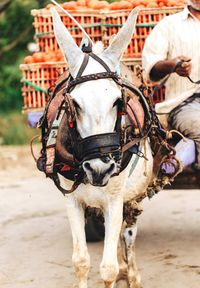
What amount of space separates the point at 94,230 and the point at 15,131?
38.1 feet

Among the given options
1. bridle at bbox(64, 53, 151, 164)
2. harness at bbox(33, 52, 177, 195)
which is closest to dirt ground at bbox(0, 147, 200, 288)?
harness at bbox(33, 52, 177, 195)

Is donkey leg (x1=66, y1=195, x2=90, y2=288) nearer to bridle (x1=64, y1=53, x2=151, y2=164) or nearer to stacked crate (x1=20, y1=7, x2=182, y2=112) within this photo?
bridle (x1=64, y1=53, x2=151, y2=164)

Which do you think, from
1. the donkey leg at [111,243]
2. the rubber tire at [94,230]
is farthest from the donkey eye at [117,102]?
the rubber tire at [94,230]

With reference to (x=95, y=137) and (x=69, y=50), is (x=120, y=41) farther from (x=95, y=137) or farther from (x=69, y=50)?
(x=95, y=137)

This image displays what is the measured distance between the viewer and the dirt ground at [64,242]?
5602mm

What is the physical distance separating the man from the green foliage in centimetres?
1202

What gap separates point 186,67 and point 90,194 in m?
1.34

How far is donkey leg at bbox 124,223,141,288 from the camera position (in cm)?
520

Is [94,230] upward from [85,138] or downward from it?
downward

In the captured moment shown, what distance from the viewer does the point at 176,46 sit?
19.0ft

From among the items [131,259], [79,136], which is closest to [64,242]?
[131,259]

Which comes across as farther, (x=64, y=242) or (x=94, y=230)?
(x=64, y=242)

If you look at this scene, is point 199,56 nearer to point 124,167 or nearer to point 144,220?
point 124,167

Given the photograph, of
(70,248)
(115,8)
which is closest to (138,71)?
(115,8)
